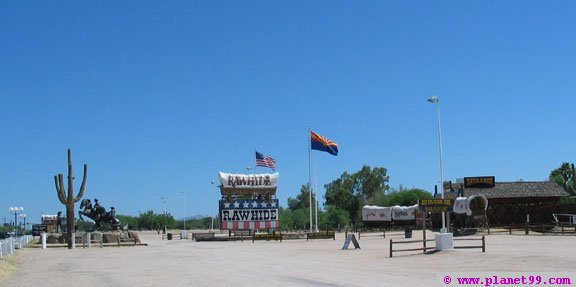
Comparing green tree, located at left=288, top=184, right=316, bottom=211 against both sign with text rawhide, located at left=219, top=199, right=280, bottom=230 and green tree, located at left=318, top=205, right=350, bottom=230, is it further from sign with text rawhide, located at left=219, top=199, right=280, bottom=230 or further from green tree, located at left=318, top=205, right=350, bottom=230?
sign with text rawhide, located at left=219, top=199, right=280, bottom=230

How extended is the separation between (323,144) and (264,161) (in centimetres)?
702

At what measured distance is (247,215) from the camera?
6250 cm

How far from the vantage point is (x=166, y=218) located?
15238 centimetres

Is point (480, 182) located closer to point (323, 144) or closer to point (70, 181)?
point (323, 144)

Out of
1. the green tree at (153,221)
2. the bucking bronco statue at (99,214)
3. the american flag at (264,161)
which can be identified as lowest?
the green tree at (153,221)

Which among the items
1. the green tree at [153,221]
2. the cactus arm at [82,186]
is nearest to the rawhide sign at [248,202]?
the cactus arm at [82,186]

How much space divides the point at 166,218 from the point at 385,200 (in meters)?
56.1

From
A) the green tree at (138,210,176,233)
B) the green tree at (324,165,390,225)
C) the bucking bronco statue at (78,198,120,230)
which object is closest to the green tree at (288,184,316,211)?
the green tree at (324,165,390,225)

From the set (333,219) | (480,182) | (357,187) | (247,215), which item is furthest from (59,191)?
(357,187)

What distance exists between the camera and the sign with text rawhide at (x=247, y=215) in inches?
2441

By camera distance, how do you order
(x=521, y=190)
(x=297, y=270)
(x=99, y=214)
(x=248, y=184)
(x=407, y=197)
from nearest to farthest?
(x=297, y=270) < (x=99, y=214) < (x=248, y=184) < (x=521, y=190) < (x=407, y=197)

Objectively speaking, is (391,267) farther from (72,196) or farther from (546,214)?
(546,214)

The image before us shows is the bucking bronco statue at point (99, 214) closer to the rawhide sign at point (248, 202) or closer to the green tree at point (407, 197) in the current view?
the rawhide sign at point (248, 202)

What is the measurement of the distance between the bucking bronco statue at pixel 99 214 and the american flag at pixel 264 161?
16009mm
